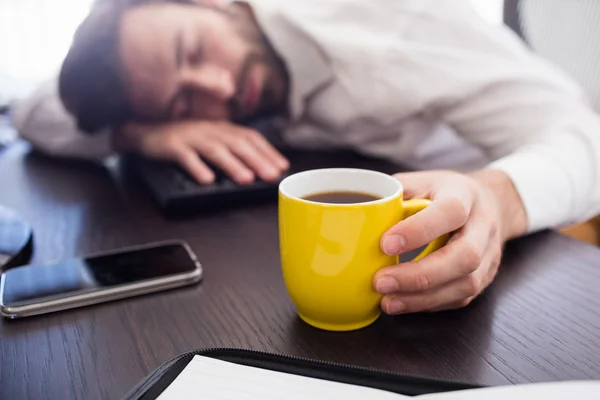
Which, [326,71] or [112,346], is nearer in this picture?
[112,346]

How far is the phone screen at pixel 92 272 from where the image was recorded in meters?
0.39

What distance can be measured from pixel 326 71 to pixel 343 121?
85 mm

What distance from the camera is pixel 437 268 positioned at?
0.34 m

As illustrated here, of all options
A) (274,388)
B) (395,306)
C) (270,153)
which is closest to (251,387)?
(274,388)

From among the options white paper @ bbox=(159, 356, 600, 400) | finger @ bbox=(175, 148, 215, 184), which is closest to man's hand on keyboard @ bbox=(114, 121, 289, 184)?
finger @ bbox=(175, 148, 215, 184)

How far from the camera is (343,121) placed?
0.81m

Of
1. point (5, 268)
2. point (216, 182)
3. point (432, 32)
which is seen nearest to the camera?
point (5, 268)

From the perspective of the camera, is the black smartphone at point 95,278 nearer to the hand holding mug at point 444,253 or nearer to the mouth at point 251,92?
the hand holding mug at point 444,253

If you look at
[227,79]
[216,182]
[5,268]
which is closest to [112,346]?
[5,268]

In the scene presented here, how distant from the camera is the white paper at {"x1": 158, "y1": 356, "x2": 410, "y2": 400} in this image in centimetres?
26

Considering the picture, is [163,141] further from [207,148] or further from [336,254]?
[336,254]

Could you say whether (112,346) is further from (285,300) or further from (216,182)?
(216,182)

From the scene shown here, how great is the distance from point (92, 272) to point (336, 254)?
220 mm

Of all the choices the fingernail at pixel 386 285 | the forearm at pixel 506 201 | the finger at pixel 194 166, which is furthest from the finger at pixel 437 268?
the finger at pixel 194 166
